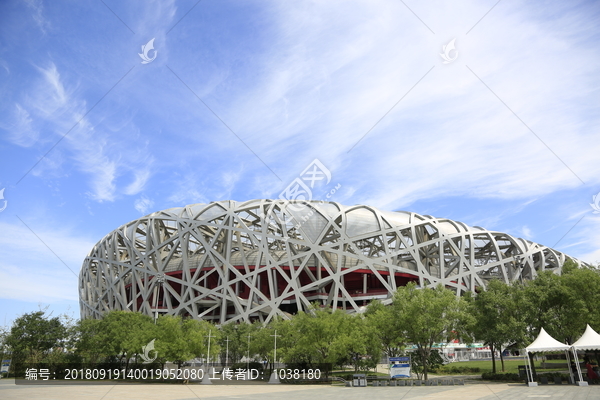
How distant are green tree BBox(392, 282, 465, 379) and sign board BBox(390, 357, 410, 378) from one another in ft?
3.91

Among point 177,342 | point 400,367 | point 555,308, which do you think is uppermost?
point 555,308

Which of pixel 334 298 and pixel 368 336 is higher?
pixel 334 298

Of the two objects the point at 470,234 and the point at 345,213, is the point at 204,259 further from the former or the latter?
the point at 470,234

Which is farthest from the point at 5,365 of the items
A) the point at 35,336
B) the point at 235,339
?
the point at 235,339

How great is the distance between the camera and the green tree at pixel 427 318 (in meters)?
30.2

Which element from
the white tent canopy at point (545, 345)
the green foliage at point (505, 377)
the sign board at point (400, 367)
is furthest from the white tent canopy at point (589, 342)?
the sign board at point (400, 367)

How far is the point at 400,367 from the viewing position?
3033cm

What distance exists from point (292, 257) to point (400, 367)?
946 inches

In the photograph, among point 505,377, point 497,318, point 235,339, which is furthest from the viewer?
point 235,339

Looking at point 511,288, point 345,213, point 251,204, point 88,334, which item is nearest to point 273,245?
point 251,204

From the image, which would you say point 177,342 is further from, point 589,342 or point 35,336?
point 589,342

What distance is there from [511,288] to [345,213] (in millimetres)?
23438

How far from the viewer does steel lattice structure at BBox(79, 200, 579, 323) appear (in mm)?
52406

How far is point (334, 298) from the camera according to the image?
50.6 meters
